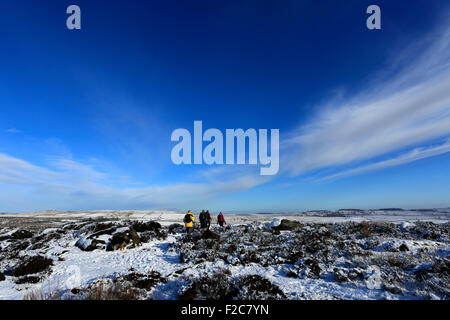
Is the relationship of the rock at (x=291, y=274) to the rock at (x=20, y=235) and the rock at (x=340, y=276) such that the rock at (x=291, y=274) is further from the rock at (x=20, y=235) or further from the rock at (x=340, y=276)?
the rock at (x=20, y=235)

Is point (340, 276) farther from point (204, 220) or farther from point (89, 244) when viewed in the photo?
point (89, 244)

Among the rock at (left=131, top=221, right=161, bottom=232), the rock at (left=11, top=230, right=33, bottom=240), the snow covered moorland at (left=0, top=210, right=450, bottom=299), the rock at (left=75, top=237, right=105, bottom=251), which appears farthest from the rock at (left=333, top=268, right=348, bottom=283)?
the rock at (left=11, top=230, right=33, bottom=240)

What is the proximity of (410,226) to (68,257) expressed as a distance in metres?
26.9

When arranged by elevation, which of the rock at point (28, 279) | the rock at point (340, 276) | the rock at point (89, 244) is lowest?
the rock at point (89, 244)

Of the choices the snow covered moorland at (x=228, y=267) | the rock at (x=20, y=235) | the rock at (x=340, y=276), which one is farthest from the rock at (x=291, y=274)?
the rock at (x=20, y=235)

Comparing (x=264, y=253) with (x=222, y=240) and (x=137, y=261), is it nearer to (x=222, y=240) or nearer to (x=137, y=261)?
(x=222, y=240)

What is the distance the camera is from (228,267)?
10547 mm

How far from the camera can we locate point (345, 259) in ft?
35.4

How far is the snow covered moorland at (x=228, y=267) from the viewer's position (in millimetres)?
7320

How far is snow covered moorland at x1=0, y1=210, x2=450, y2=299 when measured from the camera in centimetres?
732
